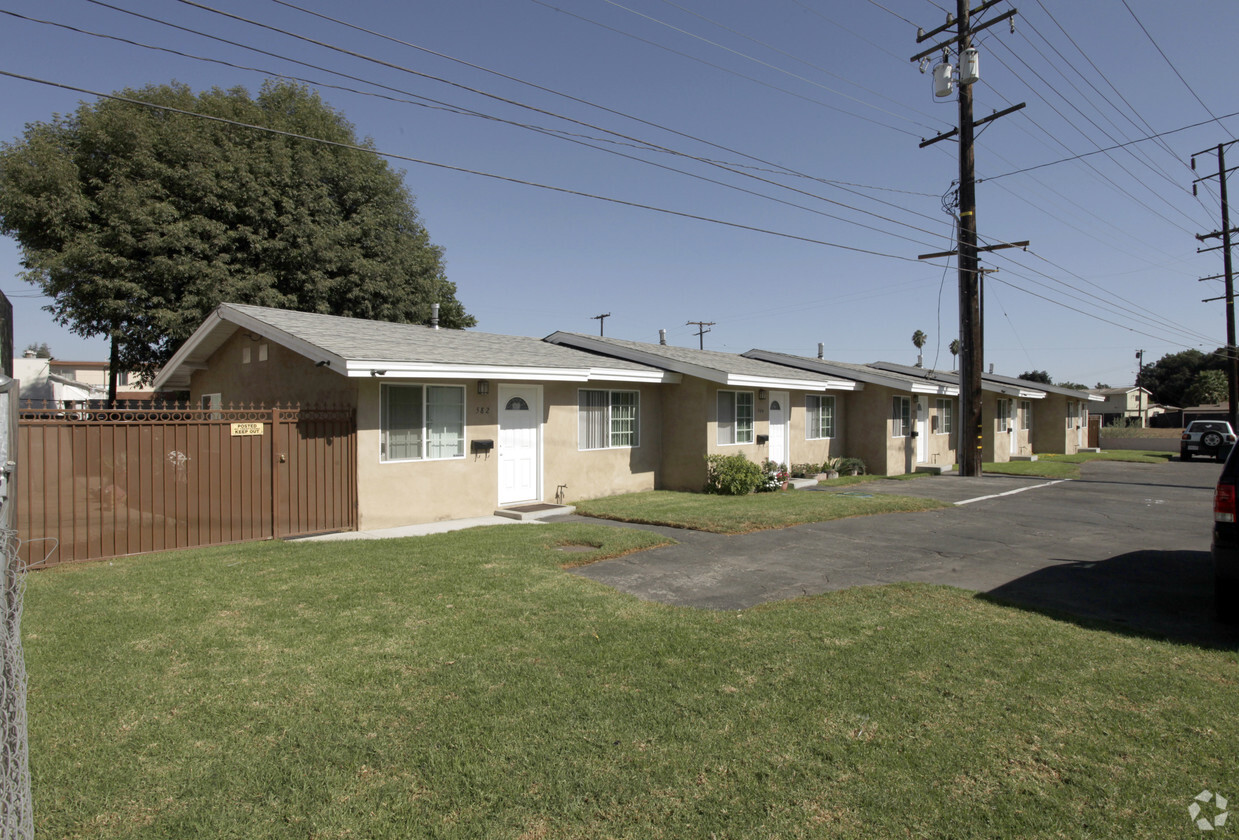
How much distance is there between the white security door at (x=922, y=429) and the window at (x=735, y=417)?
8766mm

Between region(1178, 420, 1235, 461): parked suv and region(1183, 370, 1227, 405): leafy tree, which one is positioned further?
region(1183, 370, 1227, 405): leafy tree

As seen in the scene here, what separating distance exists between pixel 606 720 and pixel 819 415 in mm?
18213

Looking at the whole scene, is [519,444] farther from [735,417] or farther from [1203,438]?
[1203,438]

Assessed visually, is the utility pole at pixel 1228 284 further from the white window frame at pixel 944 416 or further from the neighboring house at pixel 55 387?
the neighboring house at pixel 55 387

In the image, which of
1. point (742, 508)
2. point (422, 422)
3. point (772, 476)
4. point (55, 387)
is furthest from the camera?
point (55, 387)

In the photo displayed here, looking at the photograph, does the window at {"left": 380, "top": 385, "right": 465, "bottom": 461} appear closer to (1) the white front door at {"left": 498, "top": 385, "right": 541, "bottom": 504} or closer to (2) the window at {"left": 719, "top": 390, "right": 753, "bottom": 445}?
(1) the white front door at {"left": 498, "top": 385, "right": 541, "bottom": 504}

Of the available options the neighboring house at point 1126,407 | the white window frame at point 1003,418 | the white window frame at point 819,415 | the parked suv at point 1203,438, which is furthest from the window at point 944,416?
the neighboring house at point 1126,407

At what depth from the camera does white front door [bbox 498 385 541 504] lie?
13.2 m

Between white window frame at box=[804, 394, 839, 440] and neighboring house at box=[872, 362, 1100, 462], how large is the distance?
560 cm

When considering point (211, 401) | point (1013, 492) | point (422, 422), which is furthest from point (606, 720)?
point (1013, 492)

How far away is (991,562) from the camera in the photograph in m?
8.67

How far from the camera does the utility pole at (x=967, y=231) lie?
58.4 ft

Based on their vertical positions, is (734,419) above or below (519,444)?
above

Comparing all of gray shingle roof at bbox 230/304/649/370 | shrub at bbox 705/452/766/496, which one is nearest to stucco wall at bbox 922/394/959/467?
shrub at bbox 705/452/766/496
